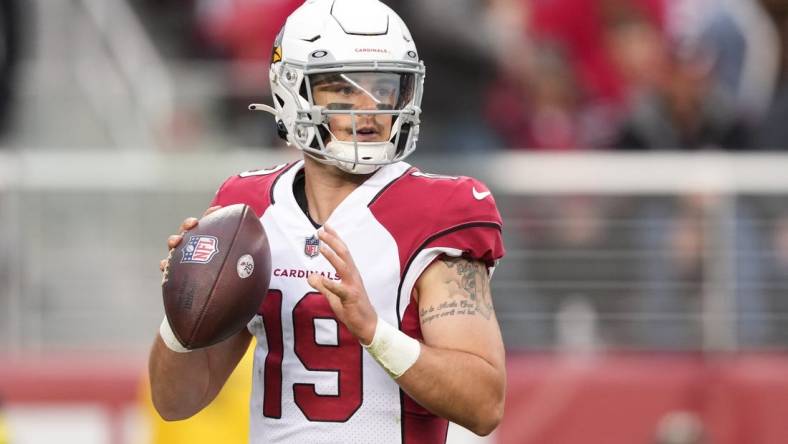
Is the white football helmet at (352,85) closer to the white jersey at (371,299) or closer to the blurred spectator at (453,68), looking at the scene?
the white jersey at (371,299)

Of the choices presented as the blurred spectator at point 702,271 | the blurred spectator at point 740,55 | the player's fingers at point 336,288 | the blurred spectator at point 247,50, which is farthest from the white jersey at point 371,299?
the blurred spectator at point 247,50

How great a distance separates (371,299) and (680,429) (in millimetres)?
3697

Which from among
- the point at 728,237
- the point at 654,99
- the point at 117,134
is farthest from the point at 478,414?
the point at 117,134

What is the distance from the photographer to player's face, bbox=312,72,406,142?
11.6ft

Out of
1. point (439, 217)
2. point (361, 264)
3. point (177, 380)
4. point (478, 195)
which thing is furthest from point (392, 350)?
point (177, 380)

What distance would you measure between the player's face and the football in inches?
12.4

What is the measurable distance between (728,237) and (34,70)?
4.16 metres

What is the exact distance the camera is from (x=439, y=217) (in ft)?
11.5

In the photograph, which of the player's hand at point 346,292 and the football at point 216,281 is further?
the football at point 216,281

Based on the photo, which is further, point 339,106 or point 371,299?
point 339,106

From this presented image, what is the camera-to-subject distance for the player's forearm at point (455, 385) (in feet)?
10.8

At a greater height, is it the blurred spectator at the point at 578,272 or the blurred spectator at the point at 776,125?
the blurred spectator at the point at 776,125

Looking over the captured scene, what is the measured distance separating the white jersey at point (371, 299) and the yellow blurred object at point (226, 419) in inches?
66.9

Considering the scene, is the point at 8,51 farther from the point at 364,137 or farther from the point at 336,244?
the point at 336,244
